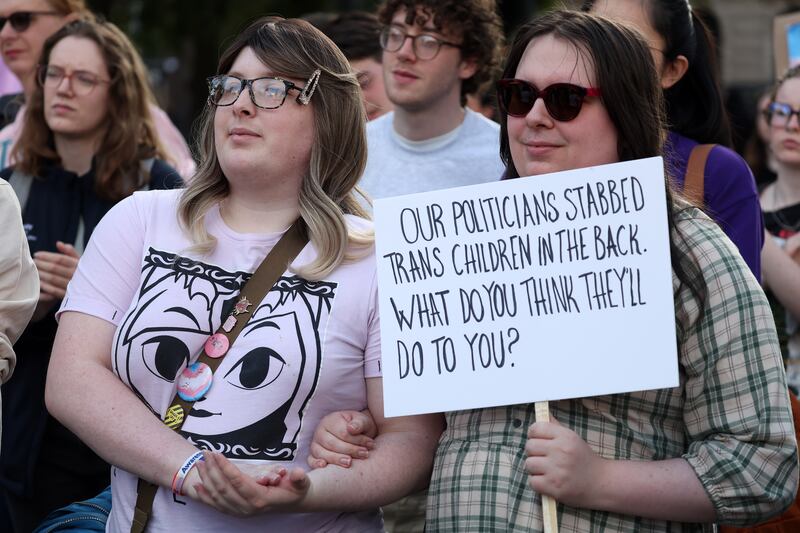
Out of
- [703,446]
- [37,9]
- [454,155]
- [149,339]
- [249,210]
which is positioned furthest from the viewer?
[37,9]

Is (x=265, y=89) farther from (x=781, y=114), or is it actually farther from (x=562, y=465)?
(x=781, y=114)

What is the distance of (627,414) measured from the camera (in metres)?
2.72

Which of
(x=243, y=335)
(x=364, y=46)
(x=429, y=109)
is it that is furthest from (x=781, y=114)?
(x=243, y=335)

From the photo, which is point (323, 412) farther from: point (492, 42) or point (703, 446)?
point (492, 42)

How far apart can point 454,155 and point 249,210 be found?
1.69 metres

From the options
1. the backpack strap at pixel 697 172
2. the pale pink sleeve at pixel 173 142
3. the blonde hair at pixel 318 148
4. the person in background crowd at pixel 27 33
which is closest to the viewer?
the blonde hair at pixel 318 148

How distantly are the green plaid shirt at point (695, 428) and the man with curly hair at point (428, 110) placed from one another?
1.94 metres

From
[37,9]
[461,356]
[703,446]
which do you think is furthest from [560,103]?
[37,9]

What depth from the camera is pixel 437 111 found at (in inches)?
187

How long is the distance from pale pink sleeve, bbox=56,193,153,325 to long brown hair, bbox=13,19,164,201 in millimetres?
1570

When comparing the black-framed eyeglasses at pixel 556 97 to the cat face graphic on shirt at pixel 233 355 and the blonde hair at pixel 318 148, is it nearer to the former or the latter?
the blonde hair at pixel 318 148

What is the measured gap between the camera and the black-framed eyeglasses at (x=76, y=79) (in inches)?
188

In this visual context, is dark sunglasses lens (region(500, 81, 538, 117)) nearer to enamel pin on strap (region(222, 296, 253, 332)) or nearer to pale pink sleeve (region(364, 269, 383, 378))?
pale pink sleeve (region(364, 269, 383, 378))

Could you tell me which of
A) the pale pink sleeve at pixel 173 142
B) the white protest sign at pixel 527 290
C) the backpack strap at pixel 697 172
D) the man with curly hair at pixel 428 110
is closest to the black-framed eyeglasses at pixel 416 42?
the man with curly hair at pixel 428 110
